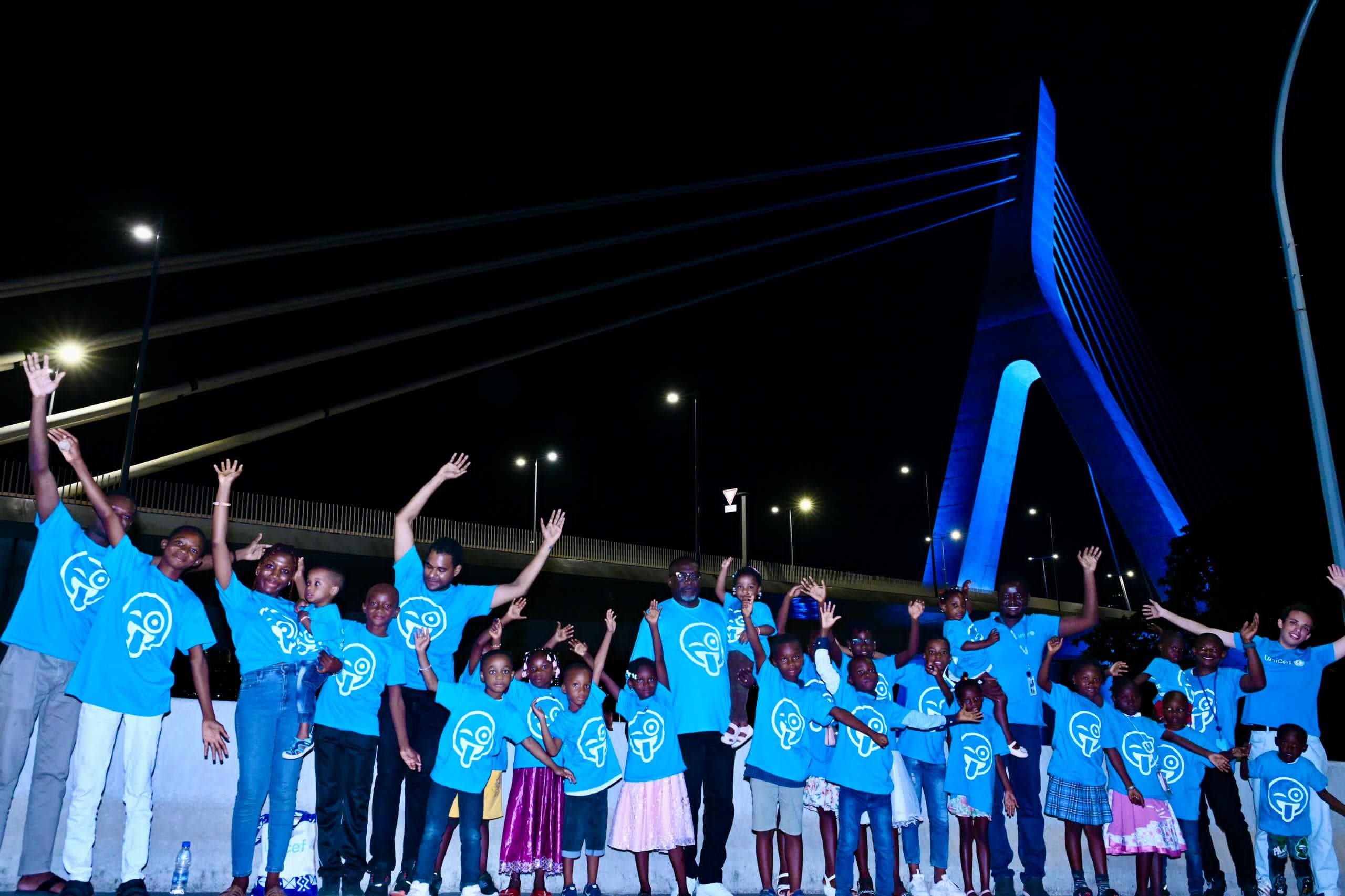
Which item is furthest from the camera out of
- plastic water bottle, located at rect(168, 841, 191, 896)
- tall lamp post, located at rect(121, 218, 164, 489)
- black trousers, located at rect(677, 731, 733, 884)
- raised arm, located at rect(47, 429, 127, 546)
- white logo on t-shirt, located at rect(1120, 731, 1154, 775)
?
tall lamp post, located at rect(121, 218, 164, 489)

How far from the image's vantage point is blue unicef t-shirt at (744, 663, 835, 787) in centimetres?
712

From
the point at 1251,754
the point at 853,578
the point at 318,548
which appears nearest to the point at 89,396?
the point at 318,548

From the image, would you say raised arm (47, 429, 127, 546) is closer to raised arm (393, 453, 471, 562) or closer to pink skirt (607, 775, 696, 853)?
raised arm (393, 453, 471, 562)

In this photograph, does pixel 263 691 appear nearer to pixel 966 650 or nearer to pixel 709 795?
pixel 709 795

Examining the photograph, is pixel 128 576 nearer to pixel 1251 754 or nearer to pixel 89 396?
pixel 1251 754

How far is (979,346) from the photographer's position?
1239 inches

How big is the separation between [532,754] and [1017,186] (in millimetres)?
28717

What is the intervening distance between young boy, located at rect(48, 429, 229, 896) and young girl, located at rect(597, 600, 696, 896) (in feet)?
8.11

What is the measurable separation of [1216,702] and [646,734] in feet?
15.4

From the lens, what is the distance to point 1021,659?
832 cm

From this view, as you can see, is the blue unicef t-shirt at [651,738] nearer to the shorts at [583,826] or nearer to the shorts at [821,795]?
the shorts at [583,826]

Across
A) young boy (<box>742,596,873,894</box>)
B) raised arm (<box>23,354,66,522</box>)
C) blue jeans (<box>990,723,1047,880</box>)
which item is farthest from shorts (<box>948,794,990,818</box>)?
raised arm (<box>23,354,66,522</box>)

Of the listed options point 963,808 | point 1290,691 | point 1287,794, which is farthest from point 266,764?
point 1290,691

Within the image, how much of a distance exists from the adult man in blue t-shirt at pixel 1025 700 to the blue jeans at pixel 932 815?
0.32 metres
